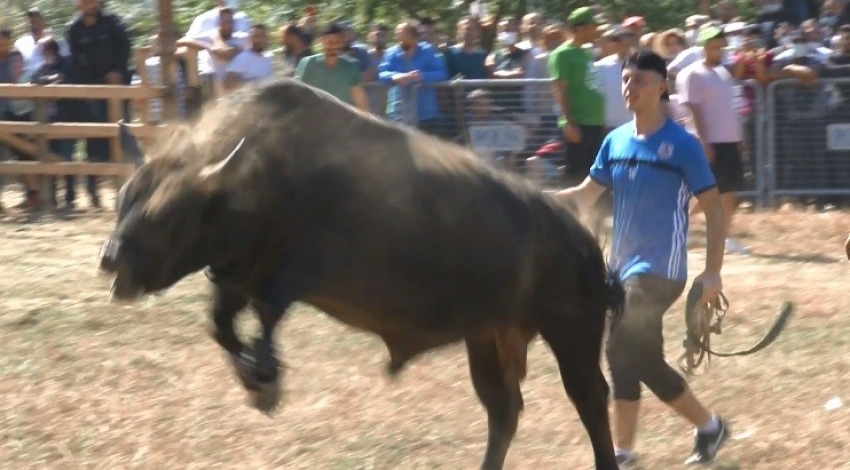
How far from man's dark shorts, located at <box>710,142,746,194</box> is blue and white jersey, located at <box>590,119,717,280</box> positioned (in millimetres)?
5540

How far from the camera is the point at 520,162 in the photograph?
13.8 m

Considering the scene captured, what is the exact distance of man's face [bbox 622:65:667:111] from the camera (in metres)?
6.06

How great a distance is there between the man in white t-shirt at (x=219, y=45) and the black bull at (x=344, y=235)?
7864 mm

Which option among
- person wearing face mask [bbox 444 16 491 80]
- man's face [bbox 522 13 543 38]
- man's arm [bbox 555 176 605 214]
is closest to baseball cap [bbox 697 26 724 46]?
person wearing face mask [bbox 444 16 491 80]

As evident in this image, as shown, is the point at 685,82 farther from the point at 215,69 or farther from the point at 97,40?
the point at 97,40

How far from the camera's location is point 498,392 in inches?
252

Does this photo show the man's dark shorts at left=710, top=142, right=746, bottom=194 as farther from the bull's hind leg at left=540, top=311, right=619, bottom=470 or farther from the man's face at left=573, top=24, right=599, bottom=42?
the bull's hind leg at left=540, top=311, right=619, bottom=470

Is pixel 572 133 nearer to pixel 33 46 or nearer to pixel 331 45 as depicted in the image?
pixel 331 45

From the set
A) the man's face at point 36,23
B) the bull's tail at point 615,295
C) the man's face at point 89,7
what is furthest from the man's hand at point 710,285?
the man's face at point 36,23

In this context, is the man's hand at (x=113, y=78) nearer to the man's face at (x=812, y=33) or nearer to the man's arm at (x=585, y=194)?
the man's face at (x=812, y=33)

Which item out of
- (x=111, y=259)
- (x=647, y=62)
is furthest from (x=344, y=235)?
(x=647, y=62)

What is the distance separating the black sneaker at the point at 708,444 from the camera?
257 inches

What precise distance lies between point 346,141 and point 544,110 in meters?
8.69

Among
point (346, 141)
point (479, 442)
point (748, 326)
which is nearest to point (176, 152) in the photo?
point (346, 141)
